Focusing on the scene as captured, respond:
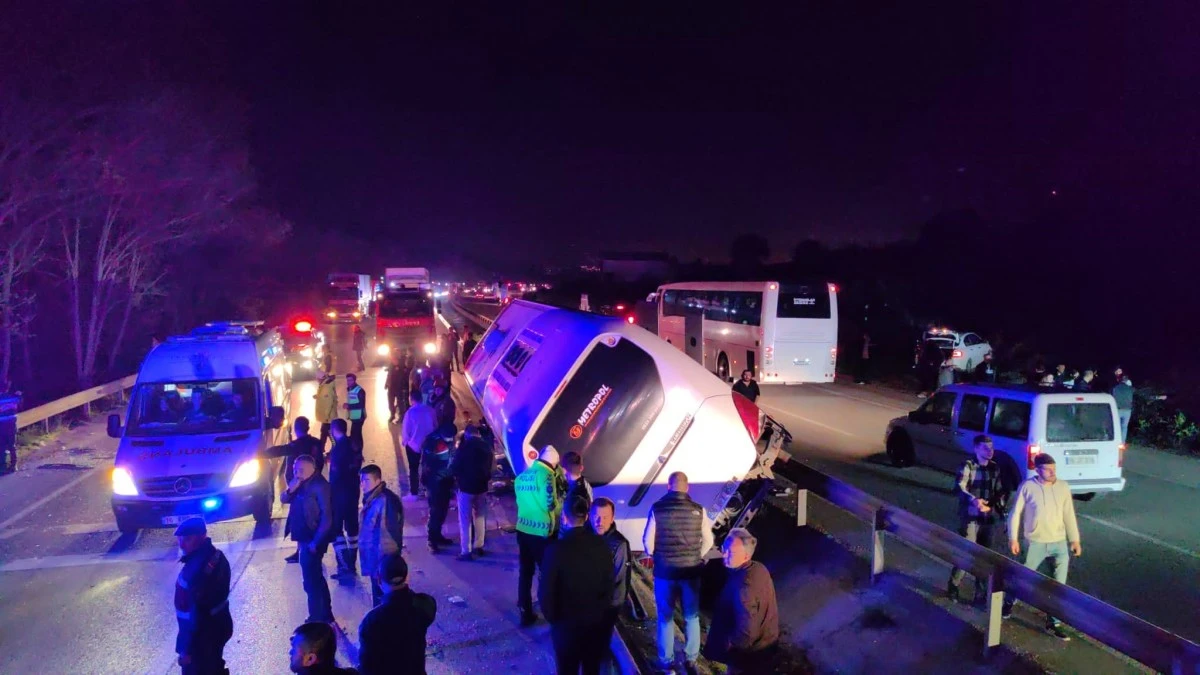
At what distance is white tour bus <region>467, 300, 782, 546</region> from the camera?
7.32m

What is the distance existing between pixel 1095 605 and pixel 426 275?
143 ft

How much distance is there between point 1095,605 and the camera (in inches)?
212

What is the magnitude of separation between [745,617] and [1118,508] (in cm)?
932

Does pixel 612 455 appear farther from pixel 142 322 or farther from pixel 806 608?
pixel 142 322

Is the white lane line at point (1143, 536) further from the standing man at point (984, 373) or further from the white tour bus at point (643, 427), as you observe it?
the standing man at point (984, 373)

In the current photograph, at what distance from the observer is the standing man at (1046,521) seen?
6547mm

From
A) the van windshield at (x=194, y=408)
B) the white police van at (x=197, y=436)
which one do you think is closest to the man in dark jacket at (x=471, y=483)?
the white police van at (x=197, y=436)

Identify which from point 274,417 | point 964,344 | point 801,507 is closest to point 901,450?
point 801,507

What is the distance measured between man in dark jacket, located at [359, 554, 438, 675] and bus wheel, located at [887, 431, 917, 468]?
10524 millimetres

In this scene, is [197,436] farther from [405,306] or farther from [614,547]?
[405,306]

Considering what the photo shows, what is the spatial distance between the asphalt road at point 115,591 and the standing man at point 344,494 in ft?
1.28

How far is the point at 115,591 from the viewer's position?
301 inches

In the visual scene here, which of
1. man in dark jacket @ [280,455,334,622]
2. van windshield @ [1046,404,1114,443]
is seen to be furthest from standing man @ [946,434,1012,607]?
man in dark jacket @ [280,455,334,622]

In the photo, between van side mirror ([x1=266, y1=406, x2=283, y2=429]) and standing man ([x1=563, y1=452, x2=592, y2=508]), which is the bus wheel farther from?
van side mirror ([x1=266, y1=406, x2=283, y2=429])
